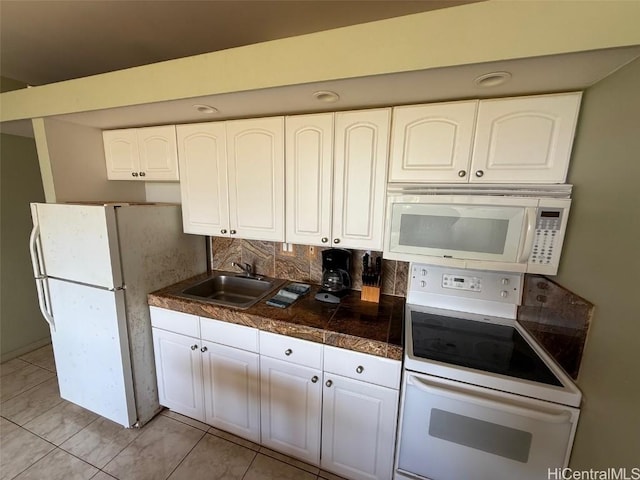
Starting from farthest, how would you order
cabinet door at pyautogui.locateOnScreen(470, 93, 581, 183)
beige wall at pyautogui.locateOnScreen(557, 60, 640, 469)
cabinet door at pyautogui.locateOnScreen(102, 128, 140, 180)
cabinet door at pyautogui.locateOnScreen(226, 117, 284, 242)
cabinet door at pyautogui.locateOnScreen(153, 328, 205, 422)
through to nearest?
cabinet door at pyautogui.locateOnScreen(102, 128, 140, 180)
cabinet door at pyautogui.locateOnScreen(153, 328, 205, 422)
cabinet door at pyautogui.locateOnScreen(226, 117, 284, 242)
cabinet door at pyautogui.locateOnScreen(470, 93, 581, 183)
beige wall at pyautogui.locateOnScreen(557, 60, 640, 469)

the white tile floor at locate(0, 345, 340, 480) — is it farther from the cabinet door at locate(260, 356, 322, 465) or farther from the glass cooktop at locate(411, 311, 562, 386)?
the glass cooktop at locate(411, 311, 562, 386)

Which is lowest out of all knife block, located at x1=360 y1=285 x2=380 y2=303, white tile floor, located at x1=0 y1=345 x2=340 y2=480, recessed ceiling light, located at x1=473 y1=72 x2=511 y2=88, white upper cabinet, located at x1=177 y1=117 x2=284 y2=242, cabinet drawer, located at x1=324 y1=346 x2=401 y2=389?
white tile floor, located at x1=0 y1=345 x2=340 y2=480

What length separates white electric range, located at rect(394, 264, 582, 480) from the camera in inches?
41.9

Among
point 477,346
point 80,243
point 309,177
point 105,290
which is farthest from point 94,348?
point 477,346

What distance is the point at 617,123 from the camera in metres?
0.95

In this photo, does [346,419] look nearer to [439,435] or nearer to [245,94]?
[439,435]

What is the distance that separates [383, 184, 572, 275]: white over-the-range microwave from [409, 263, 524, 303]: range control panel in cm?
28

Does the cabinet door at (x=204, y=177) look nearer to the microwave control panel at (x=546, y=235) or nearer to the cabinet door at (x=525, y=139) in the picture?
the cabinet door at (x=525, y=139)

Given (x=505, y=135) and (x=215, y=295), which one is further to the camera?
(x=215, y=295)

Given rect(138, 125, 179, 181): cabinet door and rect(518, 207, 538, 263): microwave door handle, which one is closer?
rect(518, 207, 538, 263): microwave door handle

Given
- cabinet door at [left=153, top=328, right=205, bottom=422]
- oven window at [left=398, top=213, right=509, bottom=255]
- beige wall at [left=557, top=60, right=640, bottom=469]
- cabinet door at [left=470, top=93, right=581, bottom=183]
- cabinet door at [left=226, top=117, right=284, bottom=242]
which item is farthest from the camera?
cabinet door at [left=153, top=328, right=205, bottom=422]

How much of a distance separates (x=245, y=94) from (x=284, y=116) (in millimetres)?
326

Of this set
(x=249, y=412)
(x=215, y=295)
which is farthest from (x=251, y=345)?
(x=215, y=295)

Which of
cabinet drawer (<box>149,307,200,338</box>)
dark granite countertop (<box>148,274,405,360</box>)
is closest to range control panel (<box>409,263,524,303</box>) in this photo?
dark granite countertop (<box>148,274,405,360</box>)
